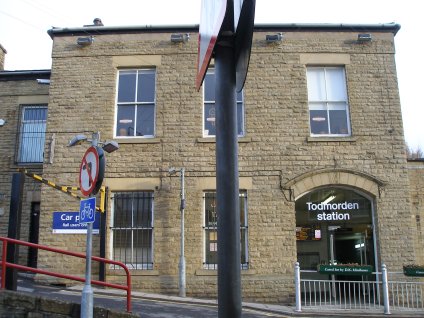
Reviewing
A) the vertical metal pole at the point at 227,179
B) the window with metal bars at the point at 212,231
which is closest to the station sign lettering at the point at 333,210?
the window with metal bars at the point at 212,231

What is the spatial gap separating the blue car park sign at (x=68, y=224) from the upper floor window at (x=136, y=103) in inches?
103

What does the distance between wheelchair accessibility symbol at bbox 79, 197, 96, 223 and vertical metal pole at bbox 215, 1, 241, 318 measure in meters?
3.51

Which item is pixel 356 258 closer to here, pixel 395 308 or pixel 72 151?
pixel 395 308

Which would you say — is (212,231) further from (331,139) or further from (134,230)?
(331,139)

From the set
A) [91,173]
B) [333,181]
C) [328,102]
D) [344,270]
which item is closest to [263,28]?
[328,102]

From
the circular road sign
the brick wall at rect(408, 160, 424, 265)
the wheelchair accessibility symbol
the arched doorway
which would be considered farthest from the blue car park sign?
the brick wall at rect(408, 160, 424, 265)

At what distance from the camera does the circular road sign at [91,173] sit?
635 centimetres

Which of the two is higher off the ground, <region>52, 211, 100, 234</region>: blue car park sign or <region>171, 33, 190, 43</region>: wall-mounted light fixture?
<region>171, 33, 190, 43</region>: wall-mounted light fixture

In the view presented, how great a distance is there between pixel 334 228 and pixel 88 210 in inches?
336

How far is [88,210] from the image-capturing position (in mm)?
6695

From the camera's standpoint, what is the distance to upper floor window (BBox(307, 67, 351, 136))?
13.6 meters

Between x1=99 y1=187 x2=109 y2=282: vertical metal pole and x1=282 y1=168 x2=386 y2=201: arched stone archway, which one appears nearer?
x1=99 y1=187 x2=109 y2=282: vertical metal pole

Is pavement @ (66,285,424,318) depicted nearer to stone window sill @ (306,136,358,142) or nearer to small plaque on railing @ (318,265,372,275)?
small plaque on railing @ (318,265,372,275)

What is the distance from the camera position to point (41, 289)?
11500 mm
